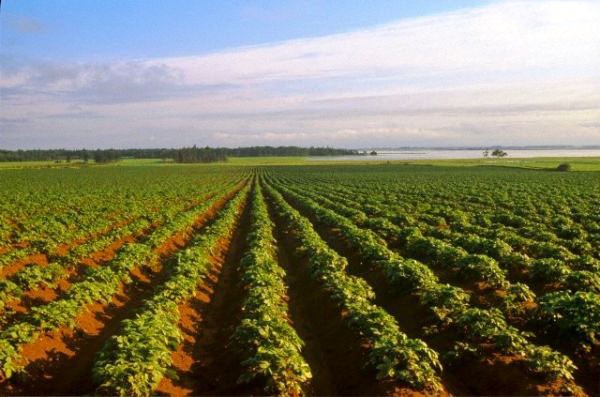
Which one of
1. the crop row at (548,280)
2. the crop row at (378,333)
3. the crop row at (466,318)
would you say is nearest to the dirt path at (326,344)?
the crop row at (378,333)

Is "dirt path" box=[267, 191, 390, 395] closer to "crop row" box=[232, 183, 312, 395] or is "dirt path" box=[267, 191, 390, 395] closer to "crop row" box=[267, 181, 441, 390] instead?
"crop row" box=[267, 181, 441, 390]

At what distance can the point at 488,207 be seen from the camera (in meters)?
33.4

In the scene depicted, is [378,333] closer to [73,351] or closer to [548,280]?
[73,351]

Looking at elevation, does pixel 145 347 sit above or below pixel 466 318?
above

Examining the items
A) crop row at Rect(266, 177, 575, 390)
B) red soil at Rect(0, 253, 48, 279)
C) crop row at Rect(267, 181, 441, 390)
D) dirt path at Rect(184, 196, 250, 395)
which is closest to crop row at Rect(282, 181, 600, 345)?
crop row at Rect(266, 177, 575, 390)

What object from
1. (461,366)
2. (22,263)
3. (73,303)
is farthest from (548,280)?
(22,263)

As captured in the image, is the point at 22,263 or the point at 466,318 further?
the point at 22,263

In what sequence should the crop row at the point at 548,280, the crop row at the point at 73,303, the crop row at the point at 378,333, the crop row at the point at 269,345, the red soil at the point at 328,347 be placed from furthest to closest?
the crop row at the point at 548,280
the crop row at the point at 73,303
the red soil at the point at 328,347
the crop row at the point at 378,333
the crop row at the point at 269,345

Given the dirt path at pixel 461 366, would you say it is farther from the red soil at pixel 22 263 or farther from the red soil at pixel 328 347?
the red soil at pixel 22 263

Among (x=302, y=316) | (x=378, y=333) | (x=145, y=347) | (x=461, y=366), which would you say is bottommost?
(x=302, y=316)

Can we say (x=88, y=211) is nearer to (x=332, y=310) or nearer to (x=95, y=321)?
(x=95, y=321)

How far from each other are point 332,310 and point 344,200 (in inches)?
1047

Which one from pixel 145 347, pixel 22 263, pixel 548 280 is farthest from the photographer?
pixel 22 263

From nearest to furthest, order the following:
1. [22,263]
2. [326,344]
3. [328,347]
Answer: [328,347] < [326,344] < [22,263]
